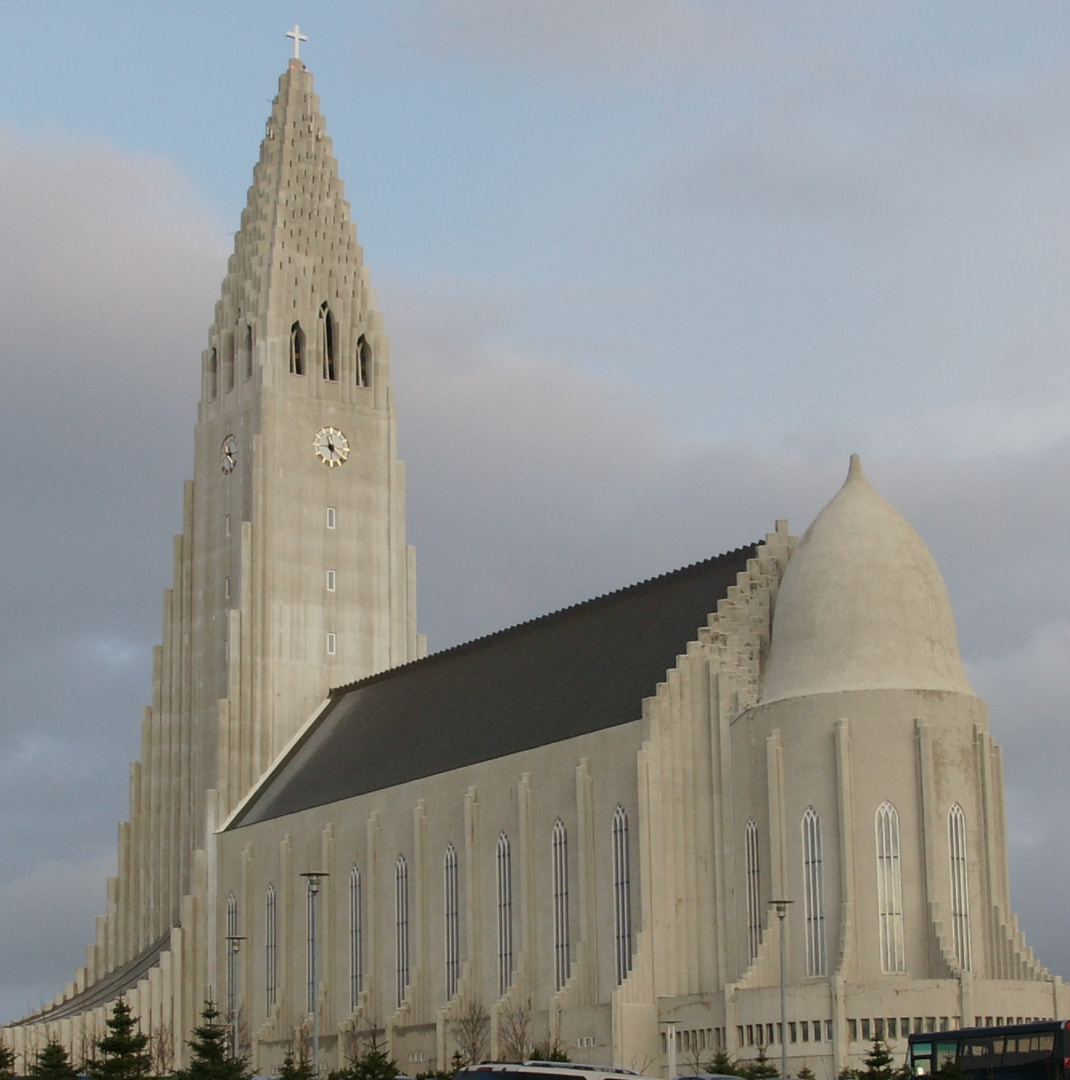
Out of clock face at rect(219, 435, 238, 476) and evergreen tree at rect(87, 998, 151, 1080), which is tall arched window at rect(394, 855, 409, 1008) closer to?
evergreen tree at rect(87, 998, 151, 1080)

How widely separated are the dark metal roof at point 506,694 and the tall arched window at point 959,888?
36.4ft

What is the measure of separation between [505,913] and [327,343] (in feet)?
122

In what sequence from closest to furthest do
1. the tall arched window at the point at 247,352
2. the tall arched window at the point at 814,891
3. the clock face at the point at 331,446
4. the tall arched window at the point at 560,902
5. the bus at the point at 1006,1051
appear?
the bus at the point at 1006,1051
the tall arched window at the point at 814,891
the tall arched window at the point at 560,902
the clock face at the point at 331,446
the tall arched window at the point at 247,352

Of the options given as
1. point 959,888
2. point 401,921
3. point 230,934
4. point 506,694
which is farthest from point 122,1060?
point 230,934

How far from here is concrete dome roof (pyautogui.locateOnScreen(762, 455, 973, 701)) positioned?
73.5m

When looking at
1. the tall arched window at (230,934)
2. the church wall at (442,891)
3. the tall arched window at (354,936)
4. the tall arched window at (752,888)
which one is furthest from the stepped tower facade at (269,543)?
the tall arched window at (752,888)

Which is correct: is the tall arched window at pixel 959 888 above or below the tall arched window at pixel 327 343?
below

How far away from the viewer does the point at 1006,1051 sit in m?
55.8

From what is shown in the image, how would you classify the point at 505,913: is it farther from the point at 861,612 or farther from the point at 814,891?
the point at 861,612

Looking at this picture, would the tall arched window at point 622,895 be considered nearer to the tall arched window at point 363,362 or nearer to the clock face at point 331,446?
the clock face at point 331,446

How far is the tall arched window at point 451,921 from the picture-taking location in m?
82.4

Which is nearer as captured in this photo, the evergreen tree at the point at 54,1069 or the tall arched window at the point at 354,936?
the evergreen tree at the point at 54,1069

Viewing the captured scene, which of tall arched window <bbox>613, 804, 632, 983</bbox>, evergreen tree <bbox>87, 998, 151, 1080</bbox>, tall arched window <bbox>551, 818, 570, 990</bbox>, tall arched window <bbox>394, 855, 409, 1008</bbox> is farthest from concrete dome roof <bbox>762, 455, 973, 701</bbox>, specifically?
evergreen tree <bbox>87, 998, 151, 1080</bbox>

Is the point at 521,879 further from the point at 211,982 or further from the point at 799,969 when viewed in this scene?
the point at 211,982
